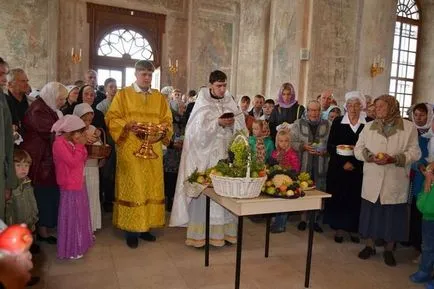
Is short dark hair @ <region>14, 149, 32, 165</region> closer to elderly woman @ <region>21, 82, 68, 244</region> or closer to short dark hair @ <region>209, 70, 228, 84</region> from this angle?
elderly woman @ <region>21, 82, 68, 244</region>

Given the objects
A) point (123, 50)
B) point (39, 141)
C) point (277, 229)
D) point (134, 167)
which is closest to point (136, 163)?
point (134, 167)

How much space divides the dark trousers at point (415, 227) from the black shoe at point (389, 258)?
50 cm

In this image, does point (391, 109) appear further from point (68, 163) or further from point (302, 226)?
point (68, 163)

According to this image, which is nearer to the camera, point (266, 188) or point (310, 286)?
point (266, 188)

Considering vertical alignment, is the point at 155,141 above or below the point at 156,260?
above

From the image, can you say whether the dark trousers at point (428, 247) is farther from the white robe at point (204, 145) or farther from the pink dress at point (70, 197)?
the pink dress at point (70, 197)

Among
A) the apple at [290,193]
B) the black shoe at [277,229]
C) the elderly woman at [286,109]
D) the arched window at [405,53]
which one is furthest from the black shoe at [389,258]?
the arched window at [405,53]

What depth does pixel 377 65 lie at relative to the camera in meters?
10.0

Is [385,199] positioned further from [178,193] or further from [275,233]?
[178,193]

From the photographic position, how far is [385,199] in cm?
404

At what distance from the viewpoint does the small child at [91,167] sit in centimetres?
430

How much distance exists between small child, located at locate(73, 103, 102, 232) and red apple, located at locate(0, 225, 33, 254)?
121 inches

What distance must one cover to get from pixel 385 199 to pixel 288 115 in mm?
2491

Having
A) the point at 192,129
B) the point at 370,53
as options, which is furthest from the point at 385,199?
the point at 370,53
